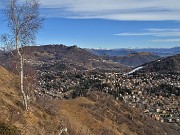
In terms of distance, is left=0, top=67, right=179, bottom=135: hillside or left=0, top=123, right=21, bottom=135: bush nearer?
left=0, top=123, right=21, bottom=135: bush

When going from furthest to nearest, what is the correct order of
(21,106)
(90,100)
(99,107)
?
(90,100)
(99,107)
(21,106)

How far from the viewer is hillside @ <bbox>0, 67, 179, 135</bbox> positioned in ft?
98.7

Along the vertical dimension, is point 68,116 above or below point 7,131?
below

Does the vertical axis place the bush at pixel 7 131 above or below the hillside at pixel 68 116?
above

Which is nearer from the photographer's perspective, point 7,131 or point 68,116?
point 7,131

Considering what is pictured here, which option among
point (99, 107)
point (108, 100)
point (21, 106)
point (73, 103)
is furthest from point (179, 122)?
point (21, 106)

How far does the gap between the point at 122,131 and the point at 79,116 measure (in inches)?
408

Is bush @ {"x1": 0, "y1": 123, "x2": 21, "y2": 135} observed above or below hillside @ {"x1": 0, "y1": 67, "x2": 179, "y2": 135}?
above

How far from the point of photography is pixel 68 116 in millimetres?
61438

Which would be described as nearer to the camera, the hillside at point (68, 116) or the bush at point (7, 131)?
the bush at point (7, 131)

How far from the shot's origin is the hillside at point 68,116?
98.7 ft

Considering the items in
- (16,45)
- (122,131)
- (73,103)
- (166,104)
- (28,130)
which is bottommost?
(166,104)

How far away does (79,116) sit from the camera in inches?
2689

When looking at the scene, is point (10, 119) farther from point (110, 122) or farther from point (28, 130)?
point (110, 122)
